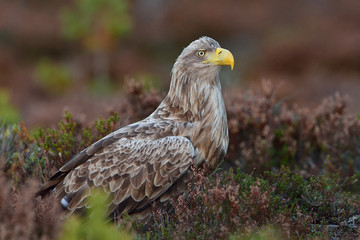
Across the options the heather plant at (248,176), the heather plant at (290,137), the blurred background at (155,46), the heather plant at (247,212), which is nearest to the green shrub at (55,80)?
the blurred background at (155,46)

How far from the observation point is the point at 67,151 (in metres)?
4.76

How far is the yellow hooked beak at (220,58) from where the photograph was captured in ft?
13.8

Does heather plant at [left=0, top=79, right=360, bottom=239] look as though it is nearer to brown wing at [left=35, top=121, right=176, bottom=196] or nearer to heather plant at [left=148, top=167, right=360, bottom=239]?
heather plant at [left=148, top=167, right=360, bottom=239]

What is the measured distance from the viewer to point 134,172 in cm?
393

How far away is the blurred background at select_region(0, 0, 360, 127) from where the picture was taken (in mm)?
12859

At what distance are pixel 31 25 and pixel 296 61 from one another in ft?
36.3

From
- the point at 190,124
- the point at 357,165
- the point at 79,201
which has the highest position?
the point at 190,124

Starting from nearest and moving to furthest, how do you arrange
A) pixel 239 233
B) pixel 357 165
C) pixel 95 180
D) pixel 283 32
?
pixel 239 233
pixel 95 180
pixel 357 165
pixel 283 32

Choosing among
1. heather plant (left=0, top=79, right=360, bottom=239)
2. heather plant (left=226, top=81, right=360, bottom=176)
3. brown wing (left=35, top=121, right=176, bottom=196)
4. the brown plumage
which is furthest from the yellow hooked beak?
heather plant (left=226, top=81, right=360, bottom=176)

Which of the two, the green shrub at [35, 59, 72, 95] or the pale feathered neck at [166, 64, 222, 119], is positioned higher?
the pale feathered neck at [166, 64, 222, 119]

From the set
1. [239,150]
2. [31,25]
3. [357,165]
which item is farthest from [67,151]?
[31,25]

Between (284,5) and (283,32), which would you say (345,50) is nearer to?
(283,32)

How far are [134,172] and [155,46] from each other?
1608 cm

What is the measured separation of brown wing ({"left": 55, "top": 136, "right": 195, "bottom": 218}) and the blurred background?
692cm
